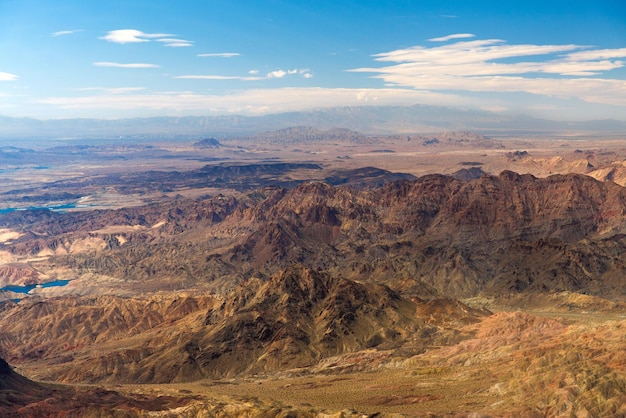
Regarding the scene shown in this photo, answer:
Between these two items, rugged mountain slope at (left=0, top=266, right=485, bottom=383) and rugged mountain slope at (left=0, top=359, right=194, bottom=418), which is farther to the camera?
rugged mountain slope at (left=0, top=266, right=485, bottom=383)

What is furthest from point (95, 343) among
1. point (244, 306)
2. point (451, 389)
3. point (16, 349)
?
point (451, 389)

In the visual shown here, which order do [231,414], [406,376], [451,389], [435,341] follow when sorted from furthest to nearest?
[435,341], [406,376], [451,389], [231,414]

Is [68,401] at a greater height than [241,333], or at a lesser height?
greater

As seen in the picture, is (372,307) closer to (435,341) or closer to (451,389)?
(435,341)

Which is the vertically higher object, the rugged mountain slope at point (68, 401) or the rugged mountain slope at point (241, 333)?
the rugged mountain slope at point (68, 401)

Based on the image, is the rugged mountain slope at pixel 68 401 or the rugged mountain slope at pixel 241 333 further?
the rugged mountain slope at pixel 241 333

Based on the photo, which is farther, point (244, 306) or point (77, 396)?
point (244, 306)

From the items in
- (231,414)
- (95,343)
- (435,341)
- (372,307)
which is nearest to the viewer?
(231,414)

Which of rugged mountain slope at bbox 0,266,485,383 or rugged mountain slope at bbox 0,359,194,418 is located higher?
rugged mountain slope at bbox 0,359,194,418
